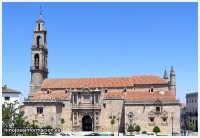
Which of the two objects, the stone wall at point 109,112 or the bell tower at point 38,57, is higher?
the bell tower at point 38,57

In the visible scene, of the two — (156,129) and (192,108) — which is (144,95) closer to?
(156,129)

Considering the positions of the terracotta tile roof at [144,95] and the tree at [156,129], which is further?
the terracotta tile roof at [144,95]

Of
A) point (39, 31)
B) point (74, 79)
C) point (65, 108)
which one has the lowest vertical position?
point (65, 108)

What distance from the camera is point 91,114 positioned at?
48.7 metres

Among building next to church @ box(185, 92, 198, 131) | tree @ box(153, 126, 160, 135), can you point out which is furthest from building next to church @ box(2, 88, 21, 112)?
building next to church @ box(185, 92, 198, 131)

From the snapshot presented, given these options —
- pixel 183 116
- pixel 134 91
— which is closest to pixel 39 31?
pixel 134 91

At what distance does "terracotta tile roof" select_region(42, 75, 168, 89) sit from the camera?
167 ft

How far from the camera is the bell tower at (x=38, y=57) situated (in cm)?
5303

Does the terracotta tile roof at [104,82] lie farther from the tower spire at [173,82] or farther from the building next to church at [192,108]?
the building next to church at [192,108]

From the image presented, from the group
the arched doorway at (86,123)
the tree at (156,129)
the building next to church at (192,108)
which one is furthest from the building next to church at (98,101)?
the building next to church at (192,108)

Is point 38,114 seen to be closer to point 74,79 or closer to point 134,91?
point 74,79

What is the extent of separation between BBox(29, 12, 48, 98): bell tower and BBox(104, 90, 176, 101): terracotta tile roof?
35.2 ft

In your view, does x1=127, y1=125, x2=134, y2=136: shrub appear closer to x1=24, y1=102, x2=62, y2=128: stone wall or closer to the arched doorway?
the arched doorway

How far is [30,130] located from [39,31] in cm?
3249
